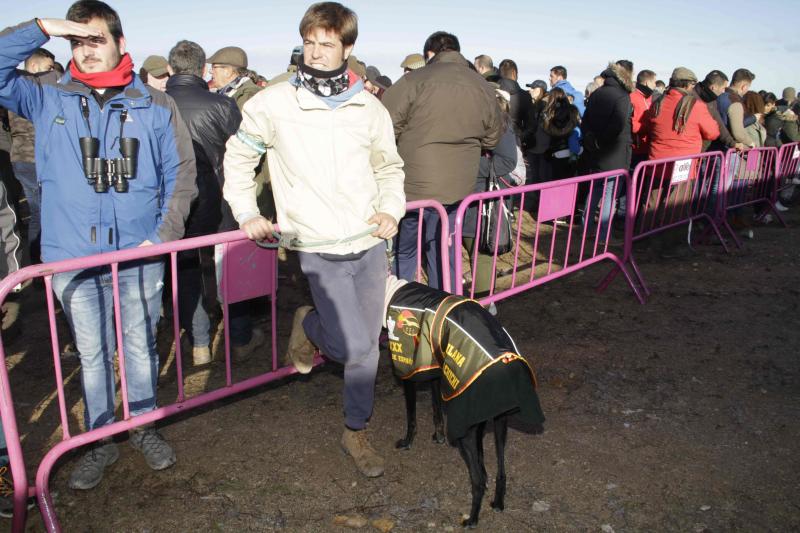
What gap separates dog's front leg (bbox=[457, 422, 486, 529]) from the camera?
284 cm

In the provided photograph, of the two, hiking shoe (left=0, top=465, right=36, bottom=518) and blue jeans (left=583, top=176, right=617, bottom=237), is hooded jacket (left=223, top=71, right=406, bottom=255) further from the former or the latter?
blue jeans (left=583, top=176, right=617, bottom=237)

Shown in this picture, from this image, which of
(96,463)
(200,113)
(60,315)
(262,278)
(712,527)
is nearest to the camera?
(712,527)

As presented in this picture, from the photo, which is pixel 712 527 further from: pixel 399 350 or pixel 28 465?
pixel 28 465

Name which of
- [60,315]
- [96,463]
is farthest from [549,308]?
[60,315]

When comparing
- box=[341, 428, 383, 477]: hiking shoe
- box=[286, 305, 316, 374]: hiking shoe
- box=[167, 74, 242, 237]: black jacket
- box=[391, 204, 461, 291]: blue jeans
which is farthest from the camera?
box=[391, 204, 461, 291]: blue jeans

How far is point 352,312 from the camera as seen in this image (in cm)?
302

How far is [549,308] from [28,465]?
433cm

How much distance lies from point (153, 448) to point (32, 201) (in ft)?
11.6

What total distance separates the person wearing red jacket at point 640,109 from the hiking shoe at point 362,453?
20.1ft

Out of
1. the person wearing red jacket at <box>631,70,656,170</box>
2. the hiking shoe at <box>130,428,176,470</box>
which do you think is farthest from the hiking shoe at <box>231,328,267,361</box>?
the person wearing red jacket at <box>631,70,656,170</box>

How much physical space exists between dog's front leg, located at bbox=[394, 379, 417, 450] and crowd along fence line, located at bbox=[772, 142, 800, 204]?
8.37 meters

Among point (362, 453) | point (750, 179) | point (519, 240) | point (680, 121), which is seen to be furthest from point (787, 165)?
point (362, 453)

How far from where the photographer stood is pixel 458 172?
4.70 m

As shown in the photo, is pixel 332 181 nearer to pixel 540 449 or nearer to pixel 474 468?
pixel 474 468
